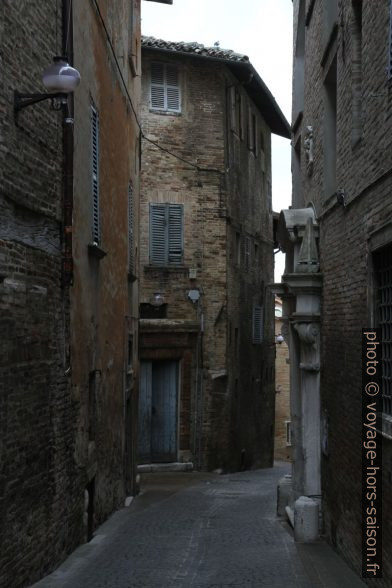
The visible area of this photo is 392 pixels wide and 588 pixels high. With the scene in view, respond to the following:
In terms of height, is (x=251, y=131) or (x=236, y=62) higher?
(x=236, y=62)

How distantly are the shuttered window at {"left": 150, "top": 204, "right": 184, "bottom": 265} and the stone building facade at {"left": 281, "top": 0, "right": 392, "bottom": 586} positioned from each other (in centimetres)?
764

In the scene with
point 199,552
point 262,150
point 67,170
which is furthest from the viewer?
point 262,150

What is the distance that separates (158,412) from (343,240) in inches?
484

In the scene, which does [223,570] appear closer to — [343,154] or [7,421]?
[7,421]

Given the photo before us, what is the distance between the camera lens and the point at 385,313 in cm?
756

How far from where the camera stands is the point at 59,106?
27.2 ft

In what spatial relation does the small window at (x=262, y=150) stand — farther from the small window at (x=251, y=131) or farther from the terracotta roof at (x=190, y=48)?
the terracotta roof at (x=190, y=48)

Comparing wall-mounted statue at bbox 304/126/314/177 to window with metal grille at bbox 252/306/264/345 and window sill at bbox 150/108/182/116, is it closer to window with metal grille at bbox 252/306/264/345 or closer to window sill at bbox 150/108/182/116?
window sill at bbox 150/108/182/116

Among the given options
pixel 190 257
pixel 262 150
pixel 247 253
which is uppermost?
pixel 262 150

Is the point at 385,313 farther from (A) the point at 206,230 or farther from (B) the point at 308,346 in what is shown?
(A) the point at 206,230

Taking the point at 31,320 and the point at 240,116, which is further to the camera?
the point at 240,116

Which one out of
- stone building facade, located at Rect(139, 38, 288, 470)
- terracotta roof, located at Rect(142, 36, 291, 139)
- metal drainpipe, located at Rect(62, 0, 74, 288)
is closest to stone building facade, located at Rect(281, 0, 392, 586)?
metal drainpipe, located at Rect(62, 0, 74, 288)

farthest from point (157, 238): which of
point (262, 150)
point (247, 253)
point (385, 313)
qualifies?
point (385, 313)

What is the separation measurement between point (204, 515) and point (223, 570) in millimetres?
4712
